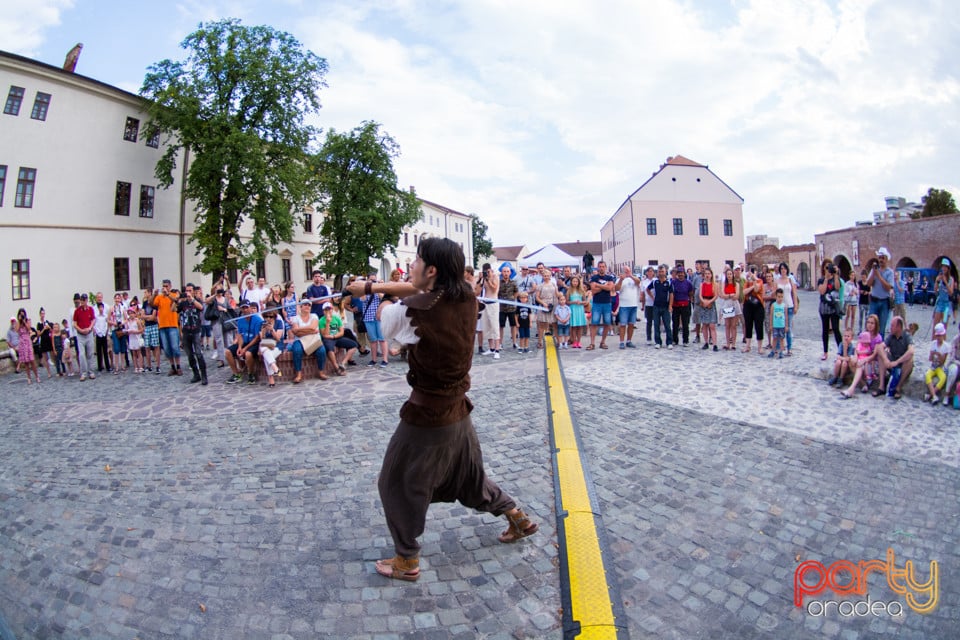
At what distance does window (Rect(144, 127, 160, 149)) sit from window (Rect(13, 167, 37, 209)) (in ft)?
19.0

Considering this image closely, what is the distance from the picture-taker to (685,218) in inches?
1973

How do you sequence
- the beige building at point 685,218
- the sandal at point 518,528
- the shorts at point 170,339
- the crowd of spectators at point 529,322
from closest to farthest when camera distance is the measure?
the sandal at point 518,528
the crowd of spectators at point 529,322
the shorts at point 170,339
the beige building at point 685,218

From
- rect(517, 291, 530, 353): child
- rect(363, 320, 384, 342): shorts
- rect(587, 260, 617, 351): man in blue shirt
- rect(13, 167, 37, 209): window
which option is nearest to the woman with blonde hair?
rect(587, 260, 617, 351): man in blue shirt

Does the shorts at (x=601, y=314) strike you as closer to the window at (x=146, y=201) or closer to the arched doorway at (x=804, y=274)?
the window at (x=146, y=201)

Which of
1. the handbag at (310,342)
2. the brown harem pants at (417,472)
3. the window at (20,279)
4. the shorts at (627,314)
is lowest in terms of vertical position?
the brown harem pants at (417,472)

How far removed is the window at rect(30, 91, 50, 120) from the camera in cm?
2617

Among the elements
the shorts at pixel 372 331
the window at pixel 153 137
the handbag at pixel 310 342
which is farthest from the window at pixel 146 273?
the handbag at pixel 310 342

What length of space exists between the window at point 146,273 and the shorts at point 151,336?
21723mm

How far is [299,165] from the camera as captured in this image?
30.6m

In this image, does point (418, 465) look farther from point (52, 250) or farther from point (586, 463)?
point (52, 250)

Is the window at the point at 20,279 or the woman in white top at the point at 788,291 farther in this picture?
the window at the point at 20,279

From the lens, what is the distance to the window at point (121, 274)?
29.7 m

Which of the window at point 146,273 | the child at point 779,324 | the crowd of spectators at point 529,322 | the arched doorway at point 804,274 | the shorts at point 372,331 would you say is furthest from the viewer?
the arched doorway at point 804,274

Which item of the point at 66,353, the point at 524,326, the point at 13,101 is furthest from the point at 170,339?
the point at 13,101
